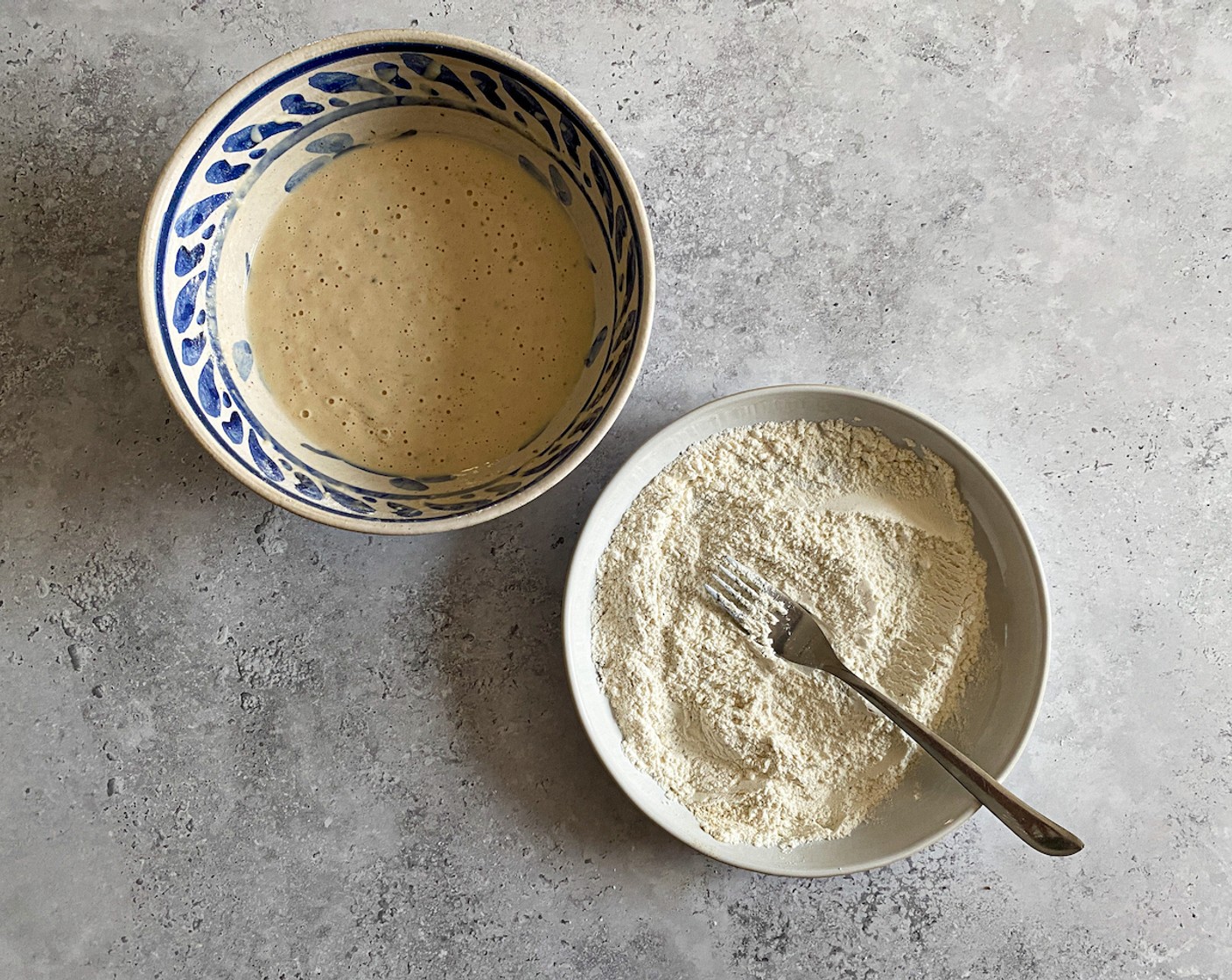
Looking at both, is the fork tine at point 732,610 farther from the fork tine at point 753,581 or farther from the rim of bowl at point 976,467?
the rim of bowl at point 976,467

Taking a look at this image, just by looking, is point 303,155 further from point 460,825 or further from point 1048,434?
point 1048,434

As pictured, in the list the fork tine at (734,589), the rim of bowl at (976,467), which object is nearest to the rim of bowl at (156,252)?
the rim of bowl at (976,467)

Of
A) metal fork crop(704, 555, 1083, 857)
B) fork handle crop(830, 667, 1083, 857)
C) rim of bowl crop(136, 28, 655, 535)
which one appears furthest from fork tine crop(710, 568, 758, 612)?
rim of bowl crop(136, 28, 655, 535)

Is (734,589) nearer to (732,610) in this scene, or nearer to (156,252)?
(732,610)

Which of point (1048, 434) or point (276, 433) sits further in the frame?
point (1048, 434)

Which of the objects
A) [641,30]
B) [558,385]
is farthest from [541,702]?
[641,30]

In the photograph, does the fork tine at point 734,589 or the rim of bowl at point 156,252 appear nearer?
the rim of bowl at point 156,252
